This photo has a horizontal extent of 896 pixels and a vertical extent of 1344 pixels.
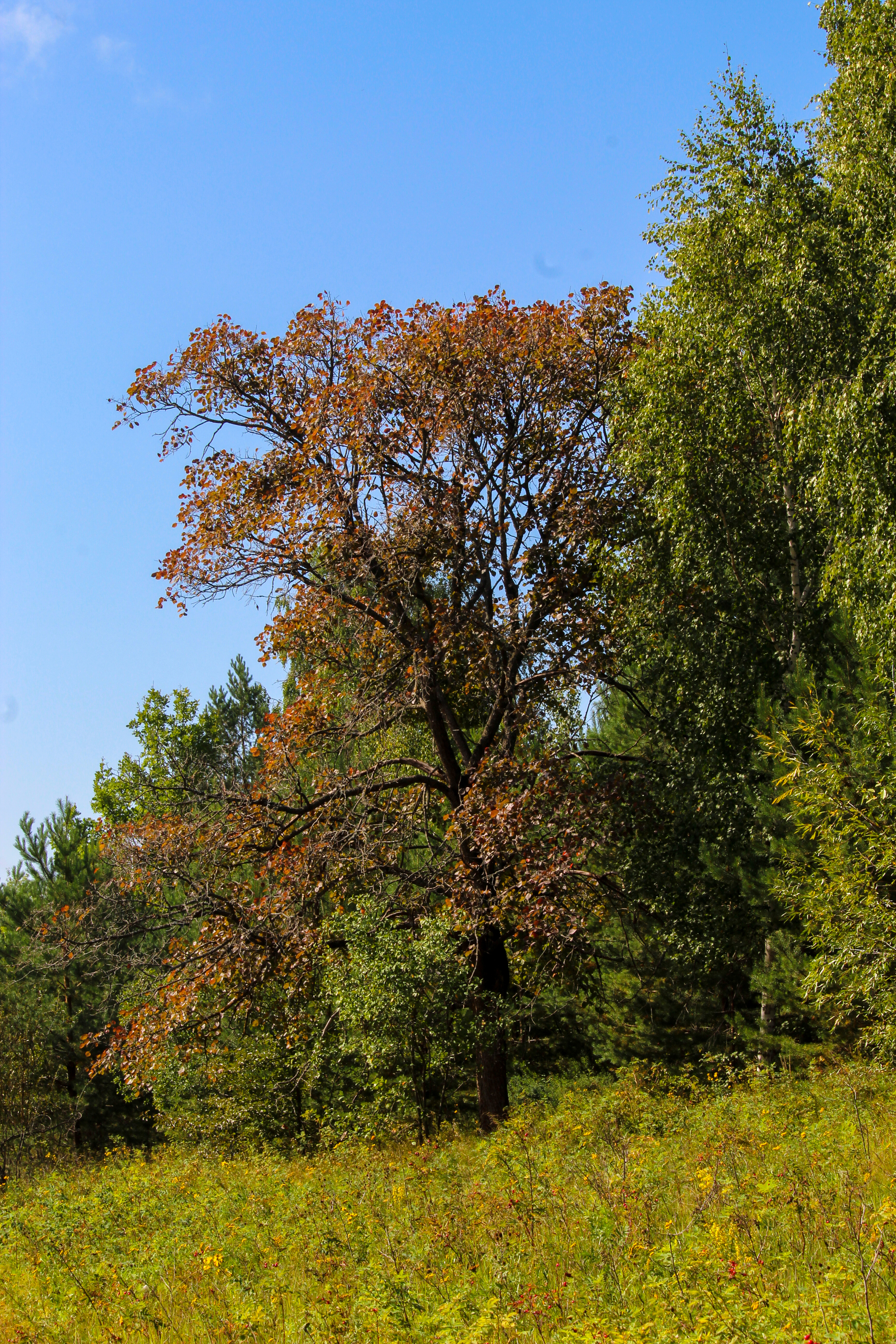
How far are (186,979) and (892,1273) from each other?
10320 mm

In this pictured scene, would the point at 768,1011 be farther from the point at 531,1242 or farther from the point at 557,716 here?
the point at 531,1242

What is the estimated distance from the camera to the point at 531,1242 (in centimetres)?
559

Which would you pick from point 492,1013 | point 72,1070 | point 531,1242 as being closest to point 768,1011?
point 492,1013

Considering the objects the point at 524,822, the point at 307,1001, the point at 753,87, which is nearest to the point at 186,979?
the point at 307,1001

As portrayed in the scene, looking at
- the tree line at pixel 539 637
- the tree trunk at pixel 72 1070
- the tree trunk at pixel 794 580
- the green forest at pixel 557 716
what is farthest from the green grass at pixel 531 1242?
the tree trunk at pixel 72 1070

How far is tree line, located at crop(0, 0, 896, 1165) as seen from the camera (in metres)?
11.8

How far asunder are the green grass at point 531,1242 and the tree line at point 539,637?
3.01 metres

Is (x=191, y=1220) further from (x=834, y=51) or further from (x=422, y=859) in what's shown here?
(x=834, y=51)

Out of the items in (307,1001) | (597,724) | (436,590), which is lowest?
(307,1001)

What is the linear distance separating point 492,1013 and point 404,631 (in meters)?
5.17

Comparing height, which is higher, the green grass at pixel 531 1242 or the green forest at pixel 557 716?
the green forest at pixel 557 716

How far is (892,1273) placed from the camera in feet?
14.9

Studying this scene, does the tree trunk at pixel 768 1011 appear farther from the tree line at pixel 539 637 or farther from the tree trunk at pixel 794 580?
the tree trunk at pixel 794 580

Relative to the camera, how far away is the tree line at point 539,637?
464 inches
